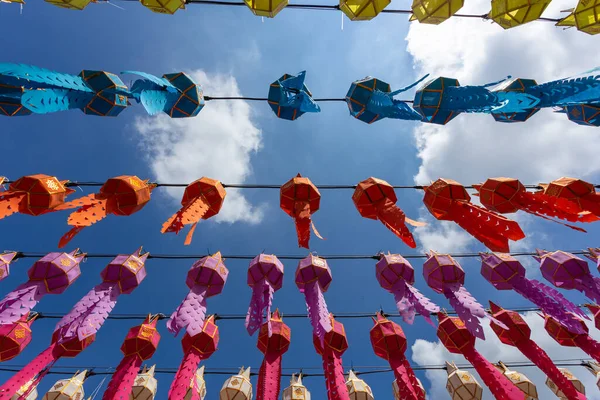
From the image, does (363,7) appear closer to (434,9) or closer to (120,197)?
(434,9)

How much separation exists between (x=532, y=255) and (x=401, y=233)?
498cm

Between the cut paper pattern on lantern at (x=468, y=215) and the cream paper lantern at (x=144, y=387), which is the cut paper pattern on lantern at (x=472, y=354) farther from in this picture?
the cream paper lantern at (x=144, y=387)

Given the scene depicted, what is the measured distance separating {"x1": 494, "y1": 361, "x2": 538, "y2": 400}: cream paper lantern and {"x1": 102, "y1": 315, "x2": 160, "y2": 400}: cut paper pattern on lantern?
9743 mm

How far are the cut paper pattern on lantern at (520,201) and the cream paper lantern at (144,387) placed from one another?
9447 mm

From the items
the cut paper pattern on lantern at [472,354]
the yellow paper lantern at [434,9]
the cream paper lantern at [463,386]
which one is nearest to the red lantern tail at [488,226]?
the cut paper pattern on lantern at [472,354]

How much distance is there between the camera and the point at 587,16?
17.1ft

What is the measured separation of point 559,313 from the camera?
583cm

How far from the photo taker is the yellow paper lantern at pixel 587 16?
16.8 feet

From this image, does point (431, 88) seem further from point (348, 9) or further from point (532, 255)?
point (532, 255)

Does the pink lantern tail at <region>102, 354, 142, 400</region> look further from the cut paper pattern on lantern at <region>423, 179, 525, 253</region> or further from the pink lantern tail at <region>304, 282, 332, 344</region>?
the cut paper pattern on lantern at <region>423, 179, 525, 253</region>

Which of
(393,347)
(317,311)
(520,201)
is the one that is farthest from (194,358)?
(520,201)

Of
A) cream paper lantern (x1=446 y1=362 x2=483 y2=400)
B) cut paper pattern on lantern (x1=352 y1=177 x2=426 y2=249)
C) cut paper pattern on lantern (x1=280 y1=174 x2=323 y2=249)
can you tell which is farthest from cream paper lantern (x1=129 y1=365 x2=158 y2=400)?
cream paper lantern (x1=446 y1=362 x2=483 y2=400)

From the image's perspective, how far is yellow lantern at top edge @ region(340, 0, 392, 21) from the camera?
4758 millimetres

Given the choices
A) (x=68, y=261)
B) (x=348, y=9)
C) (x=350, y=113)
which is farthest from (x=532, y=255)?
(x=68, y=261)
